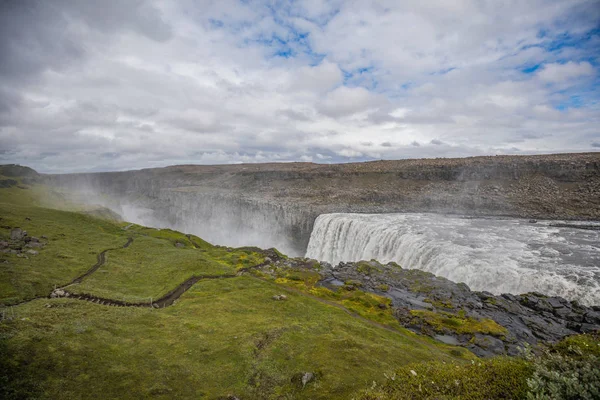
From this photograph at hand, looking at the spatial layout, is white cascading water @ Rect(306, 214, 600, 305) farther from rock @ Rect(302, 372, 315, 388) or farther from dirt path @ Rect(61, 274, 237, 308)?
dirt path @ Rect(61, 274, 237, 308)

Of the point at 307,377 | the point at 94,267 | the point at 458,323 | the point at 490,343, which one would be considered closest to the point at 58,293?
the point at 94,267

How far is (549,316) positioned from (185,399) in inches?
1071

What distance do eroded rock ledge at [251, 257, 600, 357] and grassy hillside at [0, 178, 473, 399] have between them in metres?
2.63

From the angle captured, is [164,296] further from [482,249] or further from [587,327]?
[482,249]

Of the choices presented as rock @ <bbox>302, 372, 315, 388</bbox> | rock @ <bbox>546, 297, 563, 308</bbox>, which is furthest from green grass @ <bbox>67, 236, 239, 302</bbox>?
rock @ <bbox>546, 297, 563, 308</bbox>

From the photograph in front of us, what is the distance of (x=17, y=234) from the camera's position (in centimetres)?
3581

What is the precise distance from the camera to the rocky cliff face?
61.2m

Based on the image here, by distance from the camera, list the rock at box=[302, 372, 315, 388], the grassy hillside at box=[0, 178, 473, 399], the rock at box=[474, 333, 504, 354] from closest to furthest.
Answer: the grassy hillside at box=[0, 178, 473, 399] < the rock at box=[302, 372, 315, 388] < the rock at box=[474, 333, 504, 354]

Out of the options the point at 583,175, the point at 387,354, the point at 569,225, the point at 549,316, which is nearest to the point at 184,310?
the point at 387,354

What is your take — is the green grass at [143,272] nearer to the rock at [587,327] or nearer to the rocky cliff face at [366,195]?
the rock at [587,327]

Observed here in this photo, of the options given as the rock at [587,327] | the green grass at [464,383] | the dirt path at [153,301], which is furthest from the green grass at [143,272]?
the rock at [587,327]

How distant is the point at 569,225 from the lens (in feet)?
151

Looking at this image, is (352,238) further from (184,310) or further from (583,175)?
(583,175)

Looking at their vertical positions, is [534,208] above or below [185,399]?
above
